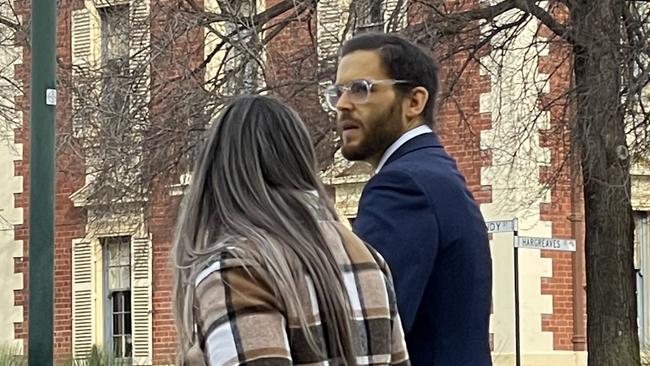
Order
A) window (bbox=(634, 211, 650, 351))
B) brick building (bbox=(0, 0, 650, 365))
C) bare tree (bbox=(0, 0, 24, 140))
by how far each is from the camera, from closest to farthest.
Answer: brick building (bbox=(0, 0, 650, 365)) < bare tree (bbox=(0, 0, 24, 140)) < window (bbox=(634, 211, 650, 351))

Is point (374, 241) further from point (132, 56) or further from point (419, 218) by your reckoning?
point (132, 56)

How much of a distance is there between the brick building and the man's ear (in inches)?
195

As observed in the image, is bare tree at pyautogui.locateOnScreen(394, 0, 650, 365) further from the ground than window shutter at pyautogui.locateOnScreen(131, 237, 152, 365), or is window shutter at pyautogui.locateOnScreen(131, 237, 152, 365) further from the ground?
bare tree at pyautogui.locateOnScreen(394, 0, 650, 365)

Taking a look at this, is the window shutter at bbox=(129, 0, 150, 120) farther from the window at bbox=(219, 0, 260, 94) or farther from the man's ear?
the man's ear

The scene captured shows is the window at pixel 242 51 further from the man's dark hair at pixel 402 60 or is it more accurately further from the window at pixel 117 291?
the window at pixel 117 291

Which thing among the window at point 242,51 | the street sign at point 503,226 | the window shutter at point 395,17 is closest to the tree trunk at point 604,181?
the window shutter at point 395,17

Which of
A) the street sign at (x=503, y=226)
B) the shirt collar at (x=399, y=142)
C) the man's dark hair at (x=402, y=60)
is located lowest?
the street sign at (x=503, y=226)

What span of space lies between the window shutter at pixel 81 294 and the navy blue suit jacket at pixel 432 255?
20.5 metres

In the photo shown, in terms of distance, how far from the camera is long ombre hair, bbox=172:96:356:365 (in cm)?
315

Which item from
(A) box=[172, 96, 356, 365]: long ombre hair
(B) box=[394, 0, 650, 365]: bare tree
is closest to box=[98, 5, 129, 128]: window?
(B) box=[394, 0, 650, 365]: bare tree

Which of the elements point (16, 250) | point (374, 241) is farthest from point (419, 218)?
point (16, 250)

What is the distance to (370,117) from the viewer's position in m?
3.95

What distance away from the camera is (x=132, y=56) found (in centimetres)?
1379

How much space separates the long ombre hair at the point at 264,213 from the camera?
10.3ft
